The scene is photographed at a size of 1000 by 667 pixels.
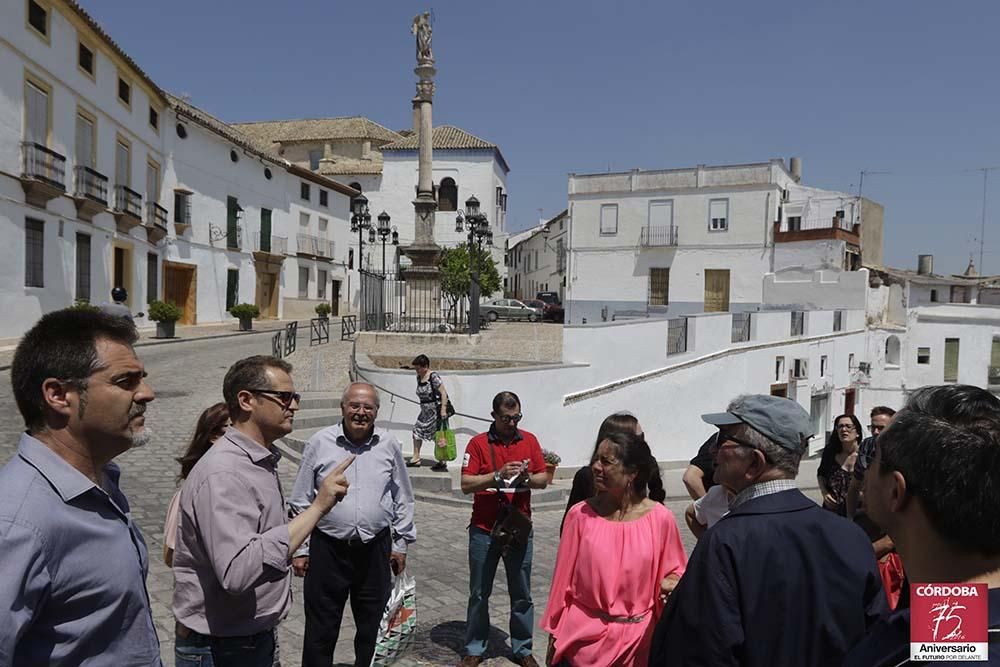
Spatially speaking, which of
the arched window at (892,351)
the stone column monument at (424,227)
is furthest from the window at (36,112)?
the arched window at (892,351)

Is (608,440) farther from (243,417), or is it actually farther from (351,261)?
(351,261)

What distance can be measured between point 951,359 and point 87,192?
30.9m

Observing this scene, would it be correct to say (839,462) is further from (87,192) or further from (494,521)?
(87,192)

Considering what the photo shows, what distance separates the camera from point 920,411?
1541 mm

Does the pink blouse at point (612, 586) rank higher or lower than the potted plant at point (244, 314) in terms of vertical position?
lower

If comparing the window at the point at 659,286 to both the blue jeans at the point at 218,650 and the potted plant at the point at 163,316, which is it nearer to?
the potted plant at the point at 163,316

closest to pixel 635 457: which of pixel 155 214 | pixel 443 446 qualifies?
pixel 443 446

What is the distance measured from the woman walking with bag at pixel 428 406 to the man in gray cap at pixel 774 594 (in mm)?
7080

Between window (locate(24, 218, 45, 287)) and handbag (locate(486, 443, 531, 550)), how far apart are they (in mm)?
17990

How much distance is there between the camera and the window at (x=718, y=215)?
32.2 m

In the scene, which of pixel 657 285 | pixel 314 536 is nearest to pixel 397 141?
pixel 657 285

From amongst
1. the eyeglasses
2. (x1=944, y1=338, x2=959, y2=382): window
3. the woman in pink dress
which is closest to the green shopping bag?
the woman in pink dress

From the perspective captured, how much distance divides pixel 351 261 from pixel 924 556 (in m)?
42.5

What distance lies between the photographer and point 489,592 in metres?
4.33
